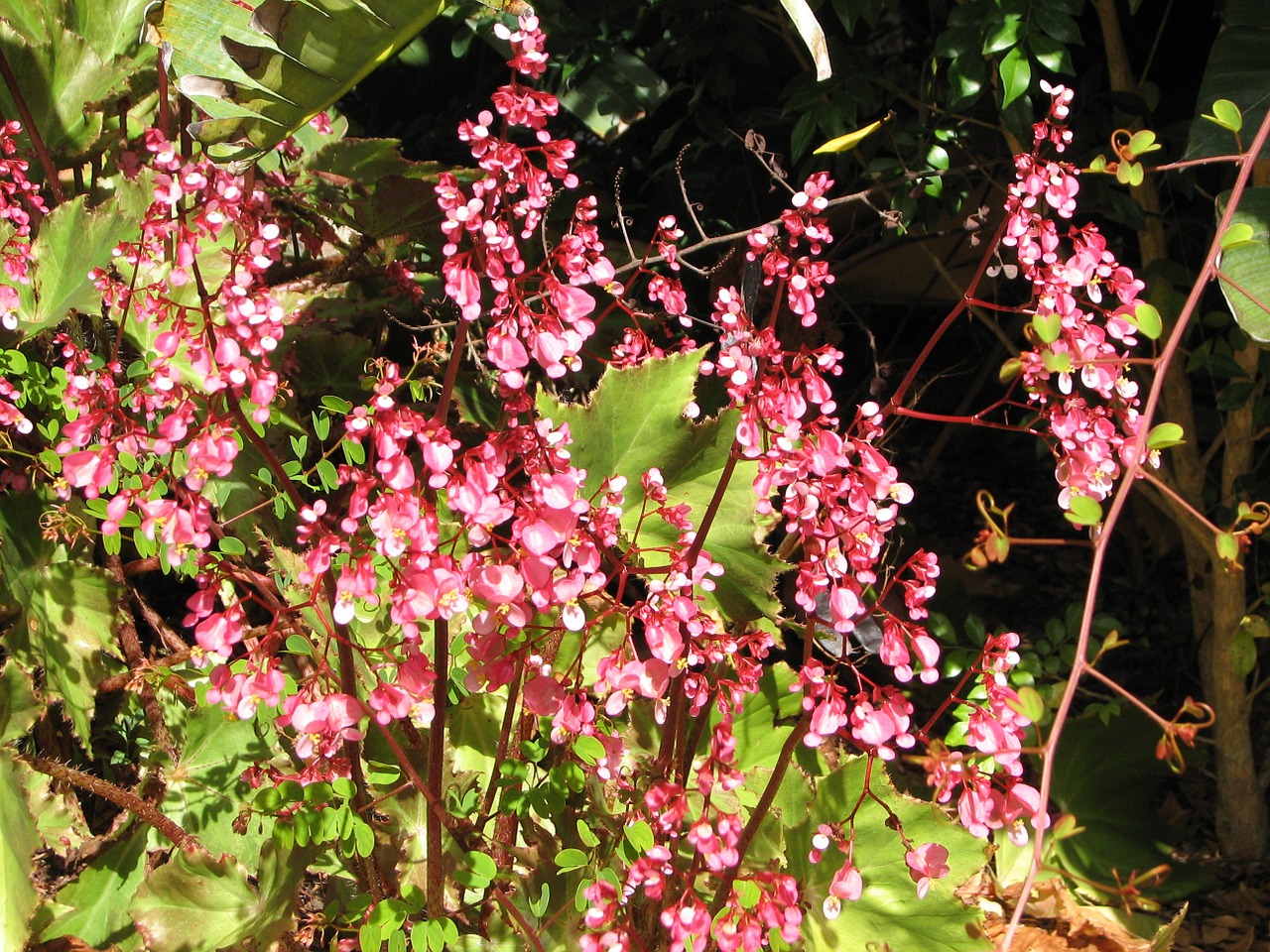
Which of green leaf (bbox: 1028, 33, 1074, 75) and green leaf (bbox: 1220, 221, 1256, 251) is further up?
green leaf (bbox: 1028, 33, 1074, 75)

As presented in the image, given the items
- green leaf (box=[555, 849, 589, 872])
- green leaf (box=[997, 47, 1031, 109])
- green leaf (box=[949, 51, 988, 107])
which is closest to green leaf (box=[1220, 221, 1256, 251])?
green leaf (box=[997, 47, 1031, 109])

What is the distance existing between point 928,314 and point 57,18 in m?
1.82

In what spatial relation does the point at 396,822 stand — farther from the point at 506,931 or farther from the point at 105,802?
the point at 105,802

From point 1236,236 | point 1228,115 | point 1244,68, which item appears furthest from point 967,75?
point 1236,236

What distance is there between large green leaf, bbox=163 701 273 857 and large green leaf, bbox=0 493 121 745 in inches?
5.9

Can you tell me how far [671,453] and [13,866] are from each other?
86 centimetres

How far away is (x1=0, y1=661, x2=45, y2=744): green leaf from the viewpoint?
136 cm

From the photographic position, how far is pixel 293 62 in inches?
44.5

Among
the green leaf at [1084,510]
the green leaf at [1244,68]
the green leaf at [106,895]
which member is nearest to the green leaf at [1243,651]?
the green leaf at [1244,68]

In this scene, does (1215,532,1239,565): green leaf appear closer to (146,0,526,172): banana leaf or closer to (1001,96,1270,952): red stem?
(1001,96,1270,952): red stem

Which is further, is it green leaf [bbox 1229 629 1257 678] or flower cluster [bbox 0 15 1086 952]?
green leaf [bbox 1229 629 1257 678]

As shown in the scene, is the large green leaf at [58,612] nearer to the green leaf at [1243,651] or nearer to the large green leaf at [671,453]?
the large green leaf at [671,453]

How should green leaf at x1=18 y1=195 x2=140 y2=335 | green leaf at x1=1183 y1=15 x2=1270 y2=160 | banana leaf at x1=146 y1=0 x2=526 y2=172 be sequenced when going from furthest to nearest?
1. green leaf at x1=1183 y1=15 x2=1270 y2=160
2. green leaf at x1=18 y1=195 x2=140 y2=335
3. banana leaf at x1=146 y1=0 x2=526 y2=172

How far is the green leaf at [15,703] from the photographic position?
136 cm
